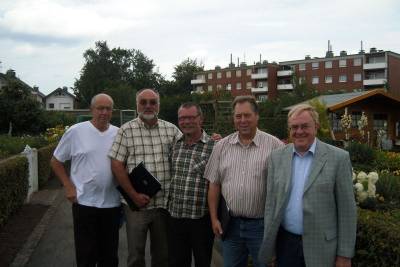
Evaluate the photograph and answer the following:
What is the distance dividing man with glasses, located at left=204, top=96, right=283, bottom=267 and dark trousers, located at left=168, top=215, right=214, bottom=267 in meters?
0.28

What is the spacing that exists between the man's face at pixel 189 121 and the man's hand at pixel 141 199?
2.36 ft

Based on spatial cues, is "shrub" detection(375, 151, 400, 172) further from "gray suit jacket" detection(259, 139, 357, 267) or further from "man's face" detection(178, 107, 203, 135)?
"gray suit jacket" detection(259, 139, 357, 267)

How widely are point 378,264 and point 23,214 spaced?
7.40 m

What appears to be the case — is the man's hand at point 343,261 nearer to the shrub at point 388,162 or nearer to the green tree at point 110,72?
the shrub at point 388,162

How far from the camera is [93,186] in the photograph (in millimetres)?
4523

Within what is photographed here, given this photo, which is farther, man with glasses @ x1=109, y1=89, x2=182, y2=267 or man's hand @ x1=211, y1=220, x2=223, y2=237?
man with glasses @ x1=109, y1=89, x2=182, y2=267

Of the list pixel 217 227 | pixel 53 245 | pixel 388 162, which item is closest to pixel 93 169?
pixel 217 227

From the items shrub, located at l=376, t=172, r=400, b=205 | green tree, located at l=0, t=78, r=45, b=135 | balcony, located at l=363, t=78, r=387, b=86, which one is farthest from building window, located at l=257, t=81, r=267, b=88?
shrub, located at l=376, t=172, r=400, b=205

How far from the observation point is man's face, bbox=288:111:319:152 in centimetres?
325

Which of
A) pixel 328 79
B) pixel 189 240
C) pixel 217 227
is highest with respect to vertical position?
pixel 328 79

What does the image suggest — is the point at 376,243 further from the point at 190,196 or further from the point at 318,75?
the point at 318,75

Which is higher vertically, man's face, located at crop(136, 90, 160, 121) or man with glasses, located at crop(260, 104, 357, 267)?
man's face, located at crop(136, 90, 160, 121)

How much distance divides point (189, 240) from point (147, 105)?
132cm

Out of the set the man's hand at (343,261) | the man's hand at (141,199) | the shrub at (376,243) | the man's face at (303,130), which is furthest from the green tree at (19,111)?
the man's hand at (343,261)
